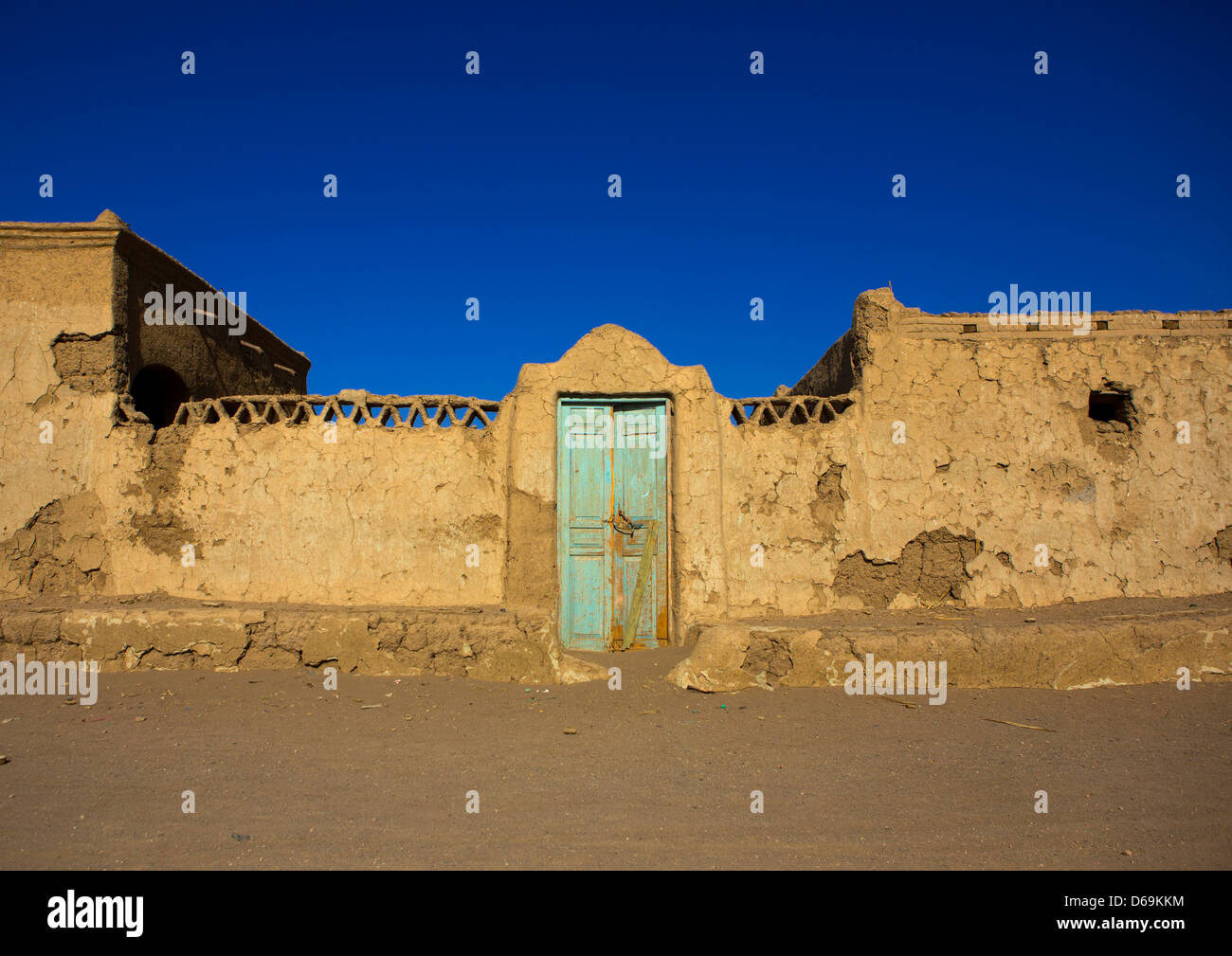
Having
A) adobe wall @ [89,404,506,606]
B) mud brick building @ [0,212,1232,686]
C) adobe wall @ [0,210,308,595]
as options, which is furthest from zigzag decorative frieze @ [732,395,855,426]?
adobe wall @ [0,210,308,595]

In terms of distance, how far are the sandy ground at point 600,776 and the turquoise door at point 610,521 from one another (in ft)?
4.31

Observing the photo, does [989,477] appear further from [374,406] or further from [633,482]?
[374,406]

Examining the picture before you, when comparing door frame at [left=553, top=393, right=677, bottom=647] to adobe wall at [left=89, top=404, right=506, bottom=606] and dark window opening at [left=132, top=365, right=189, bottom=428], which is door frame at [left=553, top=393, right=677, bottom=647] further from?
dark window opening at [left=132, top=365, right=189, bottom=428]

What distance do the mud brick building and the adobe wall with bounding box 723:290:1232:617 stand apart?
0.06ft

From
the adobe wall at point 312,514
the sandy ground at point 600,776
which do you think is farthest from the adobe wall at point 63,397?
the sandy ground at point 600,776

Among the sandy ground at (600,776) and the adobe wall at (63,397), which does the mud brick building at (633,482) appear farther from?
the sandy ground at (600,776)

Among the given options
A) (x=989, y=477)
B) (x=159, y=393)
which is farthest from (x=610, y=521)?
(x=159, y=393)

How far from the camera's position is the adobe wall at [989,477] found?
663cm

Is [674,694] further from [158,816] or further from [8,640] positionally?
[8,640]

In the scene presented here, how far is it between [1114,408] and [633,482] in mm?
4801

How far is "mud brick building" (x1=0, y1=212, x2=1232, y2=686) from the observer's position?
6570 millimetres

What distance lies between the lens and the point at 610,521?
6.68 meters

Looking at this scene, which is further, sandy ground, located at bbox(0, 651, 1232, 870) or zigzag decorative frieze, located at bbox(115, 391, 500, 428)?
zigzag decorative frieze, located at bbox(115, 391, 500, 428)
